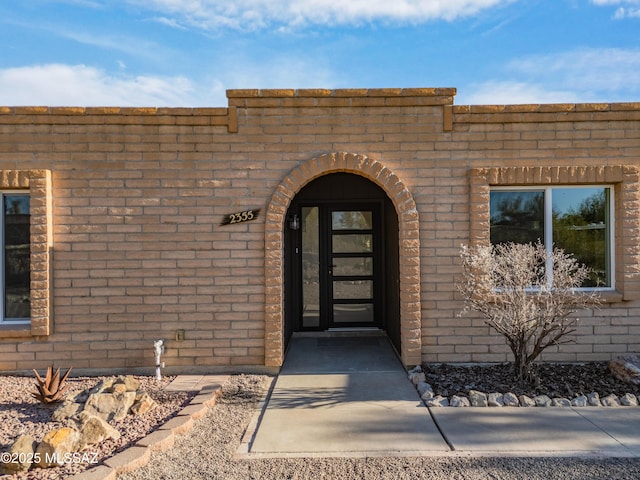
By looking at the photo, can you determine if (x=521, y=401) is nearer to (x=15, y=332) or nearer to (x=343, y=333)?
(x=343, y=333)

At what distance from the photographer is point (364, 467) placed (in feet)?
11.6

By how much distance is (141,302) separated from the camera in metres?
5.95

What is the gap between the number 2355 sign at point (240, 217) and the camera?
5.93m

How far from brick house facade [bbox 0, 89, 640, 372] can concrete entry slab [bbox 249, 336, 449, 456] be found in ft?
1.92

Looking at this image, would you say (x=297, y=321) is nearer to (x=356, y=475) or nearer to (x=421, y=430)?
(x=421, y=430)

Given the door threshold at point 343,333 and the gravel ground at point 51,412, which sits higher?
the door threshold at point 343,333

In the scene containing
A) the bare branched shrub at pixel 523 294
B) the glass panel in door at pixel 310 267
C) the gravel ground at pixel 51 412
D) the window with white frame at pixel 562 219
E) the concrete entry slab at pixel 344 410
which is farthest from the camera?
the glass panel in door at pixel 310 267

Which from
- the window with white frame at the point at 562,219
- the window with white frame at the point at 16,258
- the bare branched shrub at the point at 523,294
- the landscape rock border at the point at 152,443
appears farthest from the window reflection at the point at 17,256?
the window with white frame at the point at 562,219

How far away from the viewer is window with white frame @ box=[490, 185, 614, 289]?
615cm

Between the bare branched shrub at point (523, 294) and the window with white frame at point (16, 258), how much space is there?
6.18 meters

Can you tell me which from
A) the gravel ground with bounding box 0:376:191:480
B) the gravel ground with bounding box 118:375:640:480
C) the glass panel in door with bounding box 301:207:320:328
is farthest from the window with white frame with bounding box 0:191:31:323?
the glass panel in door with bounding box 301:207:320:328

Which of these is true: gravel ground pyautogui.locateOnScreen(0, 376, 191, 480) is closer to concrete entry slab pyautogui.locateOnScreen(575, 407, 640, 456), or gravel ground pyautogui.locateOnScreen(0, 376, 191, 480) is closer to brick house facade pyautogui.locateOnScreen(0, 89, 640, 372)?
brick house facade pyautogui.locateOnScreen(0, 89, 640, 372)

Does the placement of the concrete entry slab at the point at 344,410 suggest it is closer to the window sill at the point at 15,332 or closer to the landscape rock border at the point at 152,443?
the landscape rock border at the point at 152,443

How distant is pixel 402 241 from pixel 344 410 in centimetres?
244
